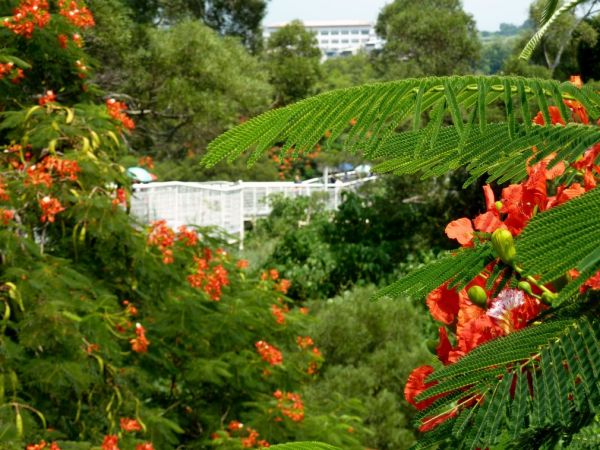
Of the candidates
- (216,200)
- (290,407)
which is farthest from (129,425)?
(216,200)

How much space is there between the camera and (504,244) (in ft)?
2.44

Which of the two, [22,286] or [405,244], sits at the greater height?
[22,286]

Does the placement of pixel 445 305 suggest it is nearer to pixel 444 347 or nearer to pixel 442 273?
pixel 444 347

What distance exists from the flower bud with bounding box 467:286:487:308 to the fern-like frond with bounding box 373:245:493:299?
0.04 m

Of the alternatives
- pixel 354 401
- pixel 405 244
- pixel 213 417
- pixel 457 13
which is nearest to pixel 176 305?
pixel 213 417

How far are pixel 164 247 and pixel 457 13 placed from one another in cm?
2447

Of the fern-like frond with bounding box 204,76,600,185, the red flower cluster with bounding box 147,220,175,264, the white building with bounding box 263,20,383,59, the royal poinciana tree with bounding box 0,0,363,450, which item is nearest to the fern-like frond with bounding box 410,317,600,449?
the fern-like frond with bounding box 204,76,600,185

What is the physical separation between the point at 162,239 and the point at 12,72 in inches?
35.2

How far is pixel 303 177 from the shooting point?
21188 mm

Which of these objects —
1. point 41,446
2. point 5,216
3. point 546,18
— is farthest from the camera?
point 5,216

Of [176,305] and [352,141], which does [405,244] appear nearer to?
[176,305]

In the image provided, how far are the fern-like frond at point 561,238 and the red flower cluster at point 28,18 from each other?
3509 millimetres

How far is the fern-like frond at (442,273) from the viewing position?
0.75 meters

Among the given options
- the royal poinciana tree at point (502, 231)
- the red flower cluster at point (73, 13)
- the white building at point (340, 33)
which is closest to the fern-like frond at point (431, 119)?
the royal poinciana tree at point (502, 231)
